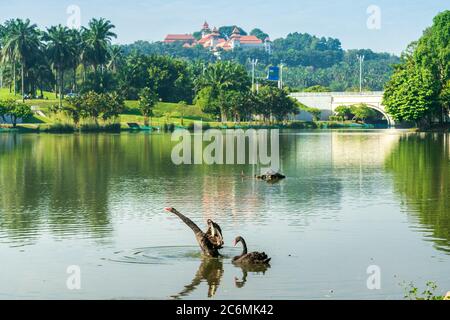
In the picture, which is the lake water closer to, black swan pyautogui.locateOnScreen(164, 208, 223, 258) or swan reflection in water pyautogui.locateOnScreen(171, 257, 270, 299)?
swan reflection in water pyautogui.locateOnScreen(171, 257, 270, 299)

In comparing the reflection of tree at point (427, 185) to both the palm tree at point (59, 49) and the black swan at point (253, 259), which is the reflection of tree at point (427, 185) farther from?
the palm tree at point (59, 49)

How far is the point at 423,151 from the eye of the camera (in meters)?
90.9

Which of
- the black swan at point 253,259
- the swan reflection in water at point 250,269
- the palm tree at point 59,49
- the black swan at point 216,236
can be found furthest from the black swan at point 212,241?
the palm tree at point 59,49

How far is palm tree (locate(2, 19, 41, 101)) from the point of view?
18950 cm

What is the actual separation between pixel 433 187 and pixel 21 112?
120 metres

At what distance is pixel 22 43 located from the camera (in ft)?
622

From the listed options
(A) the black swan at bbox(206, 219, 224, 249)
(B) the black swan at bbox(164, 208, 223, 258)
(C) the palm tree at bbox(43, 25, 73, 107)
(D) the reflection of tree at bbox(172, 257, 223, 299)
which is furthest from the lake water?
(C) the palm tree at bbox(43, 25, 73, 107)

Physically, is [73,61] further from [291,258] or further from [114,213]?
[291,258]

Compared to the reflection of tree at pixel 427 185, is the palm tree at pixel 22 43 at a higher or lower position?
higher

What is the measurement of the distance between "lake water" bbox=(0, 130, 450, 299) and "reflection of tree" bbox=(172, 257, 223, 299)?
51 mm

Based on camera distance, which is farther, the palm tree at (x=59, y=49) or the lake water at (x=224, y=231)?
the palm tree at (x=59, y=49)

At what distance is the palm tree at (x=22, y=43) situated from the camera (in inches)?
7461

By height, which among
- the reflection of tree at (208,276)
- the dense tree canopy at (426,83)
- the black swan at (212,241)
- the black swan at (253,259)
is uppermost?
the dense tree canopy at (426,83)
